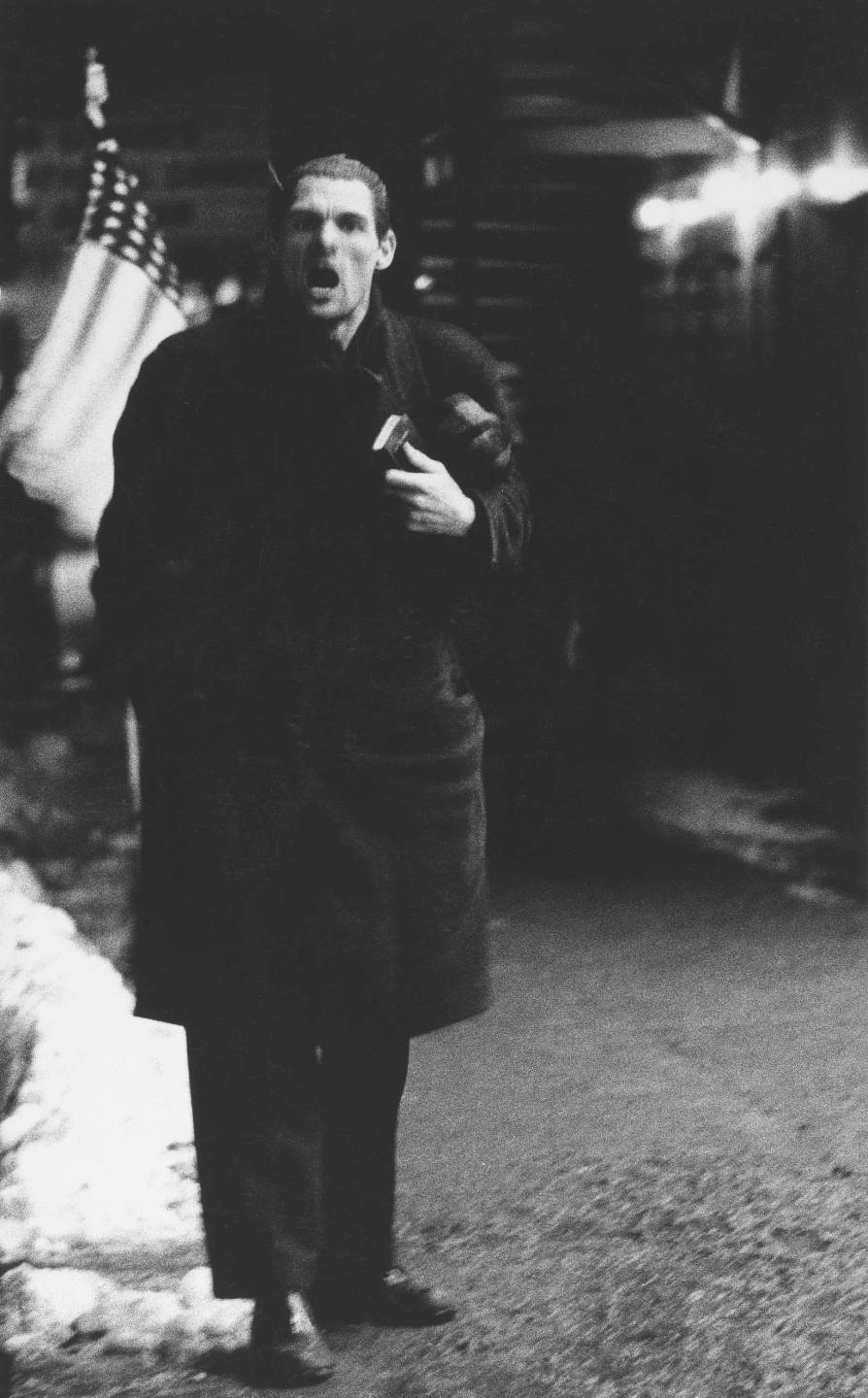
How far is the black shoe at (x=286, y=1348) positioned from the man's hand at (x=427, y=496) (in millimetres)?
1331

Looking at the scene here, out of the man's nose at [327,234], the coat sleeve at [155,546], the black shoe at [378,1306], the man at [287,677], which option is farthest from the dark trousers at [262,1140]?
the man's nose at [327,234]

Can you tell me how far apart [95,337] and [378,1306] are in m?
5.30

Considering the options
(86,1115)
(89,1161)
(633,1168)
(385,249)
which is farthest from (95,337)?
(385,249)

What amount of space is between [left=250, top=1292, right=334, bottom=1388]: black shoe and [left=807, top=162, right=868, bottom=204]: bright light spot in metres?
5.91

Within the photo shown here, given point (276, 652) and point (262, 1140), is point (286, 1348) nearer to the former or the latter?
point (262, 1140)

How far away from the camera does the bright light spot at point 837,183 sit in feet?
26.1

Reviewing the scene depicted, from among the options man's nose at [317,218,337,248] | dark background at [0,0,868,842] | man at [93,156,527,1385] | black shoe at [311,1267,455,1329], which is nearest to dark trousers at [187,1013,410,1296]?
man at [93,156,527,1385]

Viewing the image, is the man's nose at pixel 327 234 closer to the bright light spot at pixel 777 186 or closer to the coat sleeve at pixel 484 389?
the coat sleeve at pixel 484 389

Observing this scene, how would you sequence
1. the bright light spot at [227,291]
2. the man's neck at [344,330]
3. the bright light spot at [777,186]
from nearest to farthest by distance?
the man's neck at [344,330] → the bright light spot at [227,291] → the bright light spot at [777,186]

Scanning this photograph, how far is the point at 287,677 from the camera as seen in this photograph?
3.27 meters

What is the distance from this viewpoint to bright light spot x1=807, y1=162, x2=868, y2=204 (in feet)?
26.1

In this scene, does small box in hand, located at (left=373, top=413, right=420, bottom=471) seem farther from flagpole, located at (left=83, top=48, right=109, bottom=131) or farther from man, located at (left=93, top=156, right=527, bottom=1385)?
flagpole, located at (left=83, top=48, right=109, bottom=131)

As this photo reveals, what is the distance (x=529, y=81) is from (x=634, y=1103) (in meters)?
4.78

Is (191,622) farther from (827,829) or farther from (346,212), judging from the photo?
(827,829)
